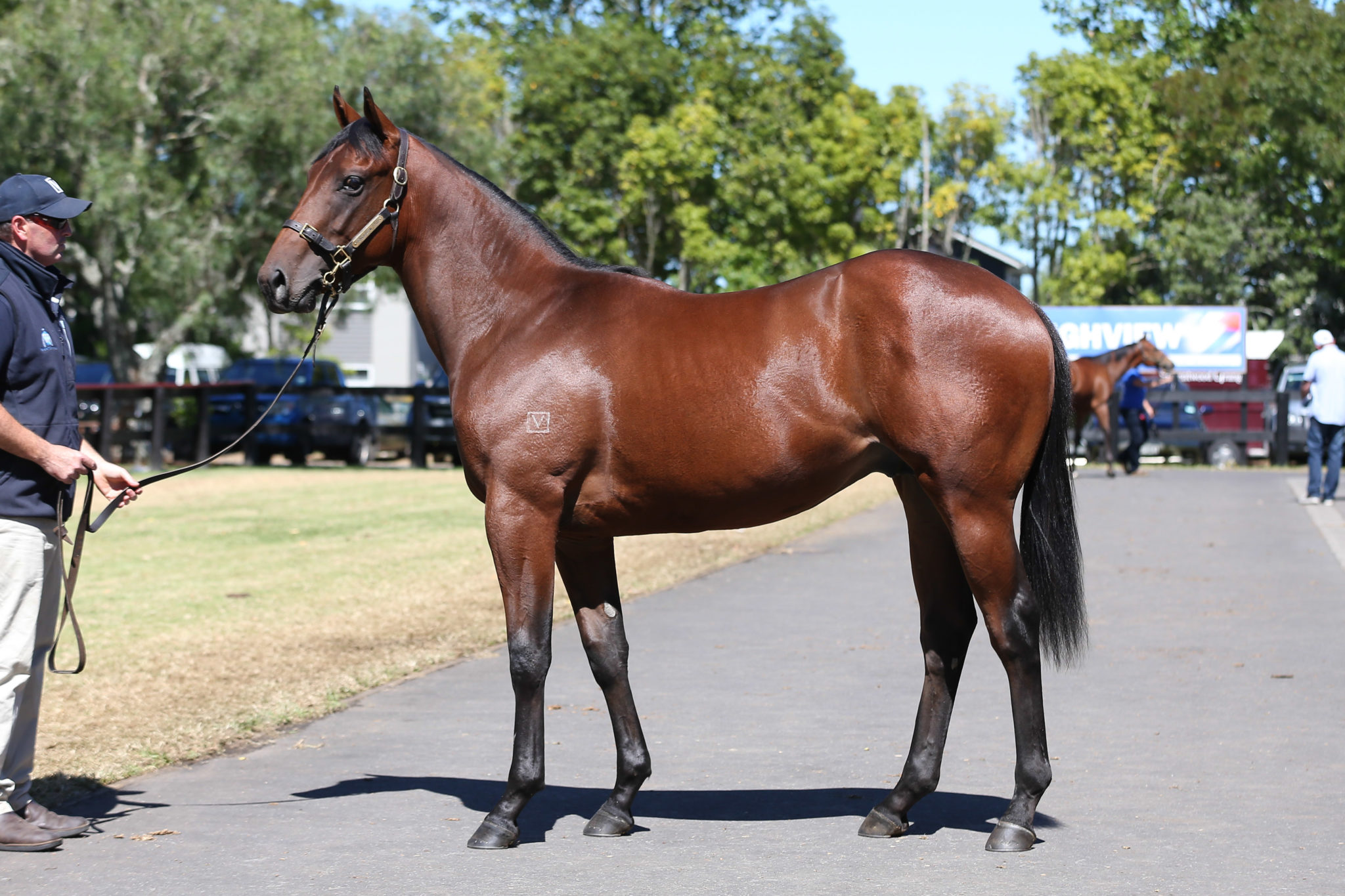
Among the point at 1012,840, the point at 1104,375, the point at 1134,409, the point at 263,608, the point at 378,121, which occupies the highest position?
the point at 378,121

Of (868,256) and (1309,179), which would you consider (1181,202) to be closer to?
(1309,179)

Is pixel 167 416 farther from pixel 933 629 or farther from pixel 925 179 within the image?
pixel 925 179

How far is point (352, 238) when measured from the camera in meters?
5.46

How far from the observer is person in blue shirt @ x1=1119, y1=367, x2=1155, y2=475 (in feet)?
80.8

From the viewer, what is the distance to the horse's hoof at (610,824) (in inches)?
207

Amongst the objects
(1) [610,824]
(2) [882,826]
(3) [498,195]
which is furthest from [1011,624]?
(3) [498,195]

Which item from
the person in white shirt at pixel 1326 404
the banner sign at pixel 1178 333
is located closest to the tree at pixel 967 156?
the banner sign at pixel 1178 333

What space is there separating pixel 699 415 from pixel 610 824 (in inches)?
59.1

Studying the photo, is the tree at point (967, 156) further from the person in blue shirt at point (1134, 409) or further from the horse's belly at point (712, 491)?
the horse's belly at point (712, 491)

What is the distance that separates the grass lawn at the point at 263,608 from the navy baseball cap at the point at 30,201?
7.45 feet

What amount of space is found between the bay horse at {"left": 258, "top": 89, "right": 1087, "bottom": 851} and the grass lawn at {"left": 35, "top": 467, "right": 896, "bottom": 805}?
2220 millimetres

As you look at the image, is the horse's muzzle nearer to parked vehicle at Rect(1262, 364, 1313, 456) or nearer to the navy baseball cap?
the navy baseball cap

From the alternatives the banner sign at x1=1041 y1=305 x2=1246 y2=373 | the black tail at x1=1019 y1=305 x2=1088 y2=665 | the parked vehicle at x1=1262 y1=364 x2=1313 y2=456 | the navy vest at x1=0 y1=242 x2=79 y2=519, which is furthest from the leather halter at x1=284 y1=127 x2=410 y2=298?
the banner sign at x1=1041 y1=305 x2=1246 y2=373

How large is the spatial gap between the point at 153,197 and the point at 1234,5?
121 feet
